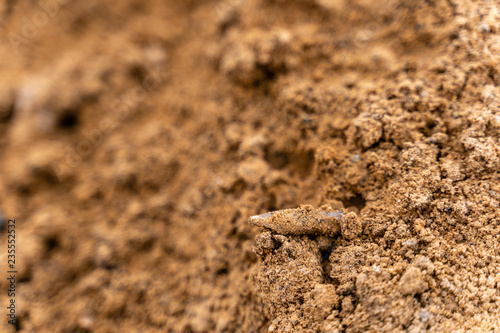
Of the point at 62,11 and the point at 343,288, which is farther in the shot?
the point at 62,11

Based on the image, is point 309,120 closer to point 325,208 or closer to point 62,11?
point 325,208

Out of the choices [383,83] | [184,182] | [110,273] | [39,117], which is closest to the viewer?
[383,83]

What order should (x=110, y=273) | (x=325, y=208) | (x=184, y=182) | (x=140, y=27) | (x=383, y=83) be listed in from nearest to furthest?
(x=325, y=208), (x=383, y=83), (x=110, y=273), (x=184, y=182), (x=140, y=27)

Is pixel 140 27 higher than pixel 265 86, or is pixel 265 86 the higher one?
pixel 140 27

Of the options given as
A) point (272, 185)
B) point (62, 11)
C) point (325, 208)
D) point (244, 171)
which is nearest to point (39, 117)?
point (62, 11)

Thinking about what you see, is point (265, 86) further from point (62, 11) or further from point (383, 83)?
point (62, 11)

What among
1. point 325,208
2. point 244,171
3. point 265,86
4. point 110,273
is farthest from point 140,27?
point 325,208

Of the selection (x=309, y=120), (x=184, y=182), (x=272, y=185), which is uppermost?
(x=309, y=120)
